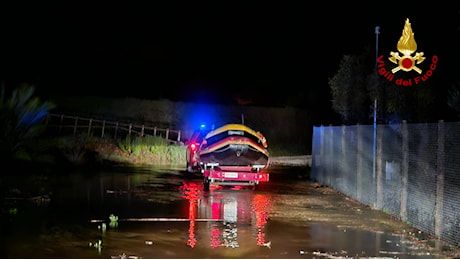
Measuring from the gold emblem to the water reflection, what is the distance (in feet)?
21.7

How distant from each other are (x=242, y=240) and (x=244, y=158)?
8.54 metres

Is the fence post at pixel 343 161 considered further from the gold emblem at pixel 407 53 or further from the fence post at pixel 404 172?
the fence post at pixel 404 172

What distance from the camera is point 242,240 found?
1249 cm

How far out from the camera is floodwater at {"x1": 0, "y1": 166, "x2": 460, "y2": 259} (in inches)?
451

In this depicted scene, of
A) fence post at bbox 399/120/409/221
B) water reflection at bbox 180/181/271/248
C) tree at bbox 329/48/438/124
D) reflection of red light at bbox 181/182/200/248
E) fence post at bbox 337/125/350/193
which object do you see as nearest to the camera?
reflection of red light at bbox 181/182/200/248

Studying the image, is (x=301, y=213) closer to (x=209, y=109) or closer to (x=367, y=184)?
(x=367, y=184)

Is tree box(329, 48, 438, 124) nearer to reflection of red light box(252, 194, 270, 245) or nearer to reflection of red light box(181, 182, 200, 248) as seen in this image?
reflection of red light box(181, 182, 200, 248)

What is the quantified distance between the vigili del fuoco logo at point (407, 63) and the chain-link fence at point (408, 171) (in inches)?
140

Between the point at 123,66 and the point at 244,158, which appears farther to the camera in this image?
the point at 123,66

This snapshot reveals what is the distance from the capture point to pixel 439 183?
13320 millimetres

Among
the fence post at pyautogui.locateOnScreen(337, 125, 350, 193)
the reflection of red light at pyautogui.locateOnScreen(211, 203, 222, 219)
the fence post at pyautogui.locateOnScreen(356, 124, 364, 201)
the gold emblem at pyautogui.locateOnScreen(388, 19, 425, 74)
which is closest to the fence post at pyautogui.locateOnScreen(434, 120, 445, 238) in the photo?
the reflection of red light at pyautogui.locateOnScreen(211, 203, 222, 219)

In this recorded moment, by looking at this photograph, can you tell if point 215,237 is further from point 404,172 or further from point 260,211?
point 404,172

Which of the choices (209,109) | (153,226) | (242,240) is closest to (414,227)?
(242,240)

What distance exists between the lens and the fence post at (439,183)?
517 inches
